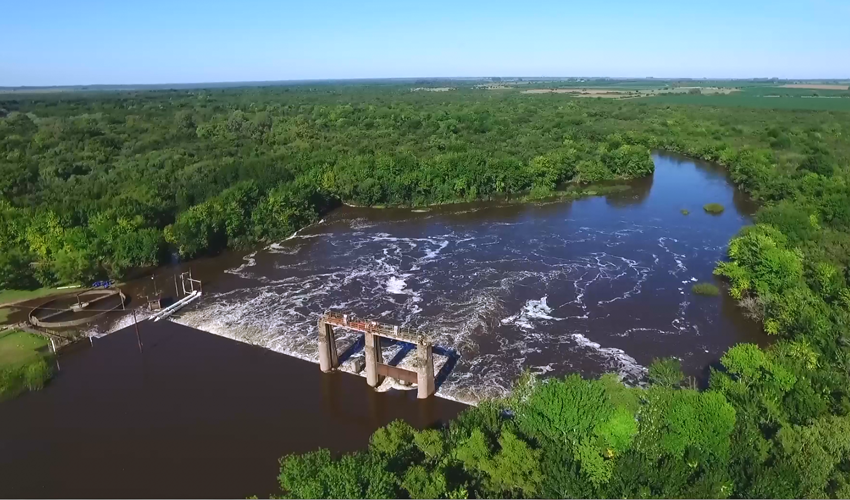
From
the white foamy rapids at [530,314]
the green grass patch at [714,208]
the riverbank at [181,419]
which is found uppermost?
the green grass patch at [714,208]

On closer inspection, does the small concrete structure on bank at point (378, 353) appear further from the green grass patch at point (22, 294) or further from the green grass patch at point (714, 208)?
the green grass patch at point (714, 208)

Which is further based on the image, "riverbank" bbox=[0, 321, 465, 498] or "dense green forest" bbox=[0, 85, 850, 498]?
"riverbank" bbox=[0, 321, 465, 498]

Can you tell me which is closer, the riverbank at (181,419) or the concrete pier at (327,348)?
the riverbank at (181,419)

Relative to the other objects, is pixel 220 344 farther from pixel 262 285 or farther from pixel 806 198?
pixel 806 198

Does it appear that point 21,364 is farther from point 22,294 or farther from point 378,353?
point 378,353

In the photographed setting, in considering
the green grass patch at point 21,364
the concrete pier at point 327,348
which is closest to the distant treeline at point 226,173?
the green grass patch at point 21,364

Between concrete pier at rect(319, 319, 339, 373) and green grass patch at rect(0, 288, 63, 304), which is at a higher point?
concrete pier at rect(319, 319, 339, 373)

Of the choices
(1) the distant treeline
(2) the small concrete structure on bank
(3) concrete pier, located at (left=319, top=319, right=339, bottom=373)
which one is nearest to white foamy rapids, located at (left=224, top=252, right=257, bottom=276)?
(1) the distant treeline

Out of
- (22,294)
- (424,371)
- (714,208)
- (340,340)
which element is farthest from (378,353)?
(714,208)

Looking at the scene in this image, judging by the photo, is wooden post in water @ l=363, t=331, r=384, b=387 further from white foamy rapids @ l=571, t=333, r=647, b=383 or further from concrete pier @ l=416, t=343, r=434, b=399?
white foamy rapids @ l=571, t=333, r=647, b=383
